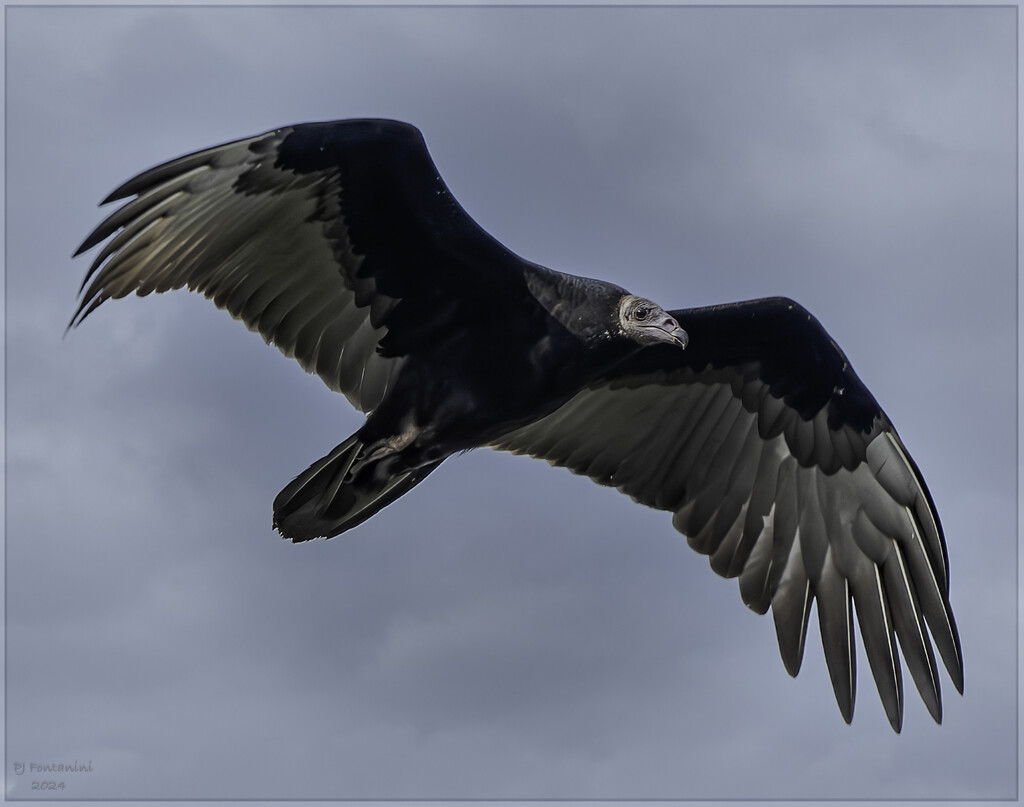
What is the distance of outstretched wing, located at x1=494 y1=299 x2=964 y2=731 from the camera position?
8.26m

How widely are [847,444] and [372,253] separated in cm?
351

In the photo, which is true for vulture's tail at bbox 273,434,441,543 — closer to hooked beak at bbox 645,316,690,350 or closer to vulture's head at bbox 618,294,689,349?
vulture's head at bbox 618,294,689,349

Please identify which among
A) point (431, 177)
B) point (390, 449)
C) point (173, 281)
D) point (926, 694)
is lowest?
point (926, 694)

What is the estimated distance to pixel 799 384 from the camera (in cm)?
850

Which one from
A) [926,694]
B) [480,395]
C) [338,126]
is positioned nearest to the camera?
[338,126]

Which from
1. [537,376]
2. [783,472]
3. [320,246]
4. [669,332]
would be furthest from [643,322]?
[783,472]

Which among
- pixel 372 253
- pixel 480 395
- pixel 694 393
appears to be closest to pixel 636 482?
pixel 694 393

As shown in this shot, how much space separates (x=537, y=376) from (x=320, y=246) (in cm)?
151

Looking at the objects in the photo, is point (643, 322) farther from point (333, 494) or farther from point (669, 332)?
point (333, 494)

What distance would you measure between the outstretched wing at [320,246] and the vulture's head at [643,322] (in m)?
0.63

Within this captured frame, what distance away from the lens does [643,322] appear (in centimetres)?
717

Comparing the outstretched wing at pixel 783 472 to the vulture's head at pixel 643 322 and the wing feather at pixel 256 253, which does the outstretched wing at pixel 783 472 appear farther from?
the wing feather at pixel 256 253

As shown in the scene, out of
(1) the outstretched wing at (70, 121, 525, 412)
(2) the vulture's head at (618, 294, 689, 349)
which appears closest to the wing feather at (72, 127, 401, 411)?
(1) the outstretched wing at (70, 121, 525, 412)

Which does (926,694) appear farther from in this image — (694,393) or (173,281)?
(173,281)
